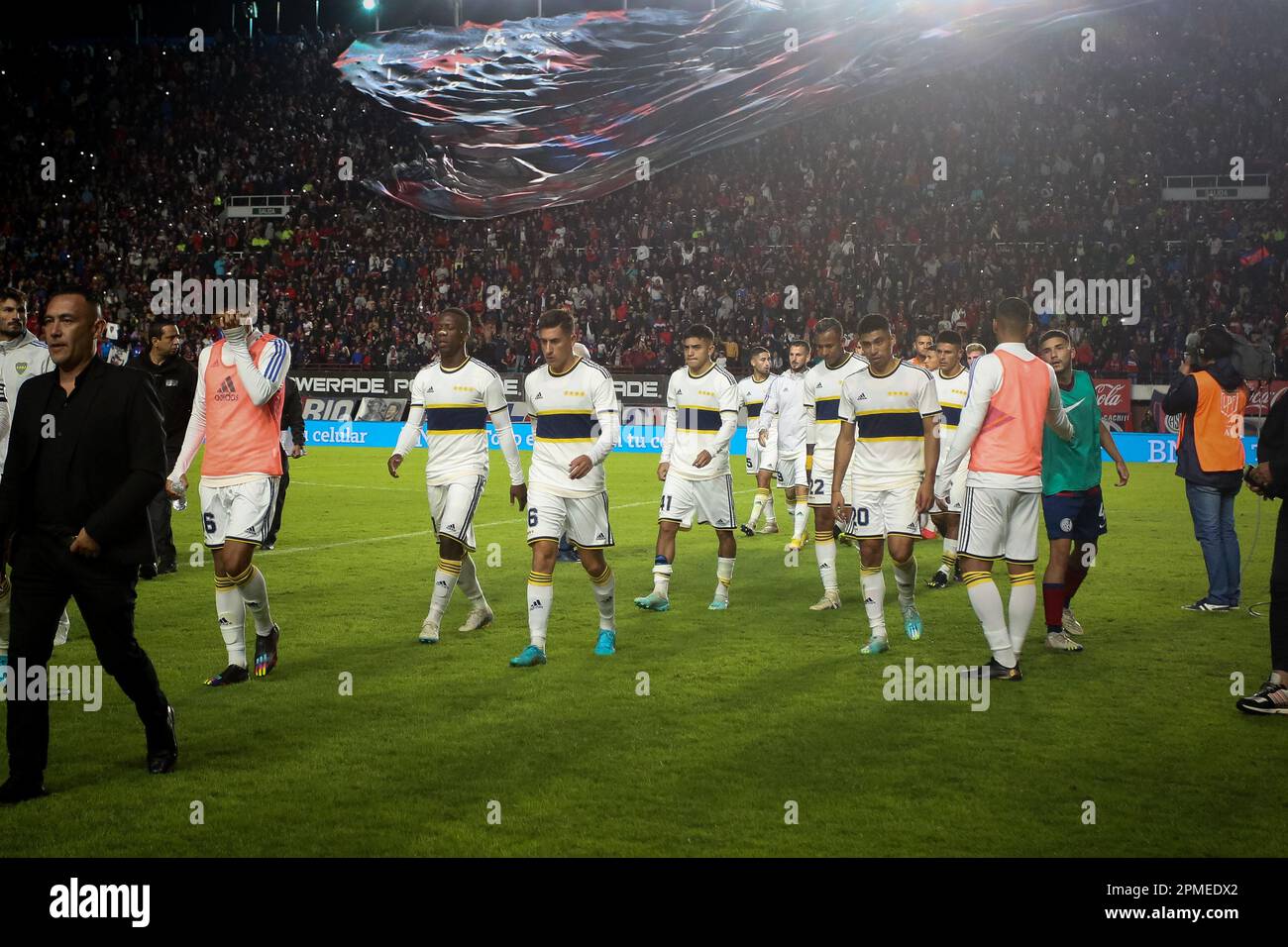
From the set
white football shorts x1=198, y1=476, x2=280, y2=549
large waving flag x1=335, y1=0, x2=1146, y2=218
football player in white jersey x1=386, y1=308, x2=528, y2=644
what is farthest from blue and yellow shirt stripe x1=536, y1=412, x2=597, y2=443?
large waving flag x1=335, y1=0, x2=1146, y2=218

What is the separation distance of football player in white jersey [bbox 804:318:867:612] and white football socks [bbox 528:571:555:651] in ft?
8.93

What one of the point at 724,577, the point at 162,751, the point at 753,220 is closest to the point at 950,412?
the point at 724,577

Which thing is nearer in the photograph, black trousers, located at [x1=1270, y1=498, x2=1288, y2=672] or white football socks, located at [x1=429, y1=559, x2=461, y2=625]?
black trousers, located at [x1=1270, y1=498, x2=1288, y2=672]

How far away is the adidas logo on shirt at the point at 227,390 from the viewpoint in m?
8.14

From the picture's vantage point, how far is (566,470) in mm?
8984

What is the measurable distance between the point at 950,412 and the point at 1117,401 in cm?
1681

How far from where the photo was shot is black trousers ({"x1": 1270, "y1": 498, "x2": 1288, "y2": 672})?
23.9 feet

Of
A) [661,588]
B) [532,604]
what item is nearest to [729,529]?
[661,588]

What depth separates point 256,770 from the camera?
6277mm

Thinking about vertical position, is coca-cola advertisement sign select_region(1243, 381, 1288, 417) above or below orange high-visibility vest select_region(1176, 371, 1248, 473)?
above

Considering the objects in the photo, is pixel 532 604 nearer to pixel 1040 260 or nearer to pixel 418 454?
pixel 418 454

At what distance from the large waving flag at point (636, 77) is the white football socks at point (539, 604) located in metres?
27.6

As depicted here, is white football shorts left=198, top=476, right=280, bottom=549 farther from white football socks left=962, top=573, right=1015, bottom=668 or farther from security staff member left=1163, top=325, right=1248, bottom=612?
security staff member left=1163, top=325, right=1248, bottom=612

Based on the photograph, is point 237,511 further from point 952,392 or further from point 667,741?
point 952,392
